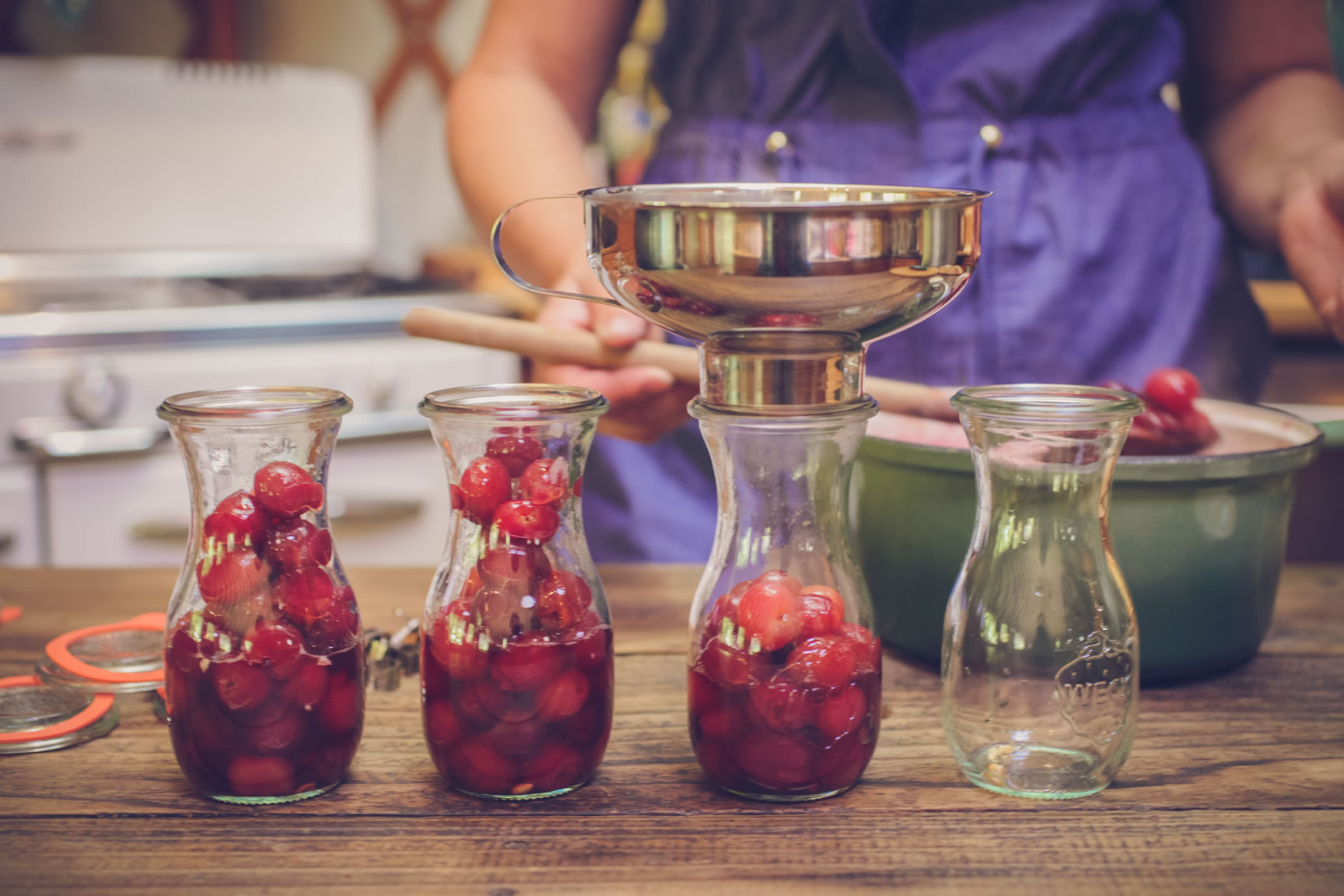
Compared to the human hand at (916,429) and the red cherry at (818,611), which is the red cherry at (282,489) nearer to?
the red cherry at (818,611)

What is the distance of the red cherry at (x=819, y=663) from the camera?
43cm

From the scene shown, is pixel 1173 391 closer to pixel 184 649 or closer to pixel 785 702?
pixel 785 702

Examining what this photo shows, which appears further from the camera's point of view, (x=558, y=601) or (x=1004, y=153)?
(x=1004, y=153)

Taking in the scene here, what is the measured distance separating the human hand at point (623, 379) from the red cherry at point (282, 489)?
0.21 metres

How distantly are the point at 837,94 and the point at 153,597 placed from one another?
1.83ft

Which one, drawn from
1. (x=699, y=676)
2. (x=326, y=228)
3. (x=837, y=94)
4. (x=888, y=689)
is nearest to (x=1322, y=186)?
(x=837, y=94)

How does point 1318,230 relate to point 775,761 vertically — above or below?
above

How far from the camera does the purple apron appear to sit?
32.7 inches

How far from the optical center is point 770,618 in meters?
0.43

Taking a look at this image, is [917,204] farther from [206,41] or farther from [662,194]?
[206,41]

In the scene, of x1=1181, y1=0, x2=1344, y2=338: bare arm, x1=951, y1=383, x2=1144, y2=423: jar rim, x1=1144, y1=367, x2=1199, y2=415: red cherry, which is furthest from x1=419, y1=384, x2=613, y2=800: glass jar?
x1=1181, y1=0, x2=1344, y2=338: bare arm

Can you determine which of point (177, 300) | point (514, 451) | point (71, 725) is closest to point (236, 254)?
point (177, 300)

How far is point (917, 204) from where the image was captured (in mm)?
396

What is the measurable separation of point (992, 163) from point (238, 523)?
1.98 ft
